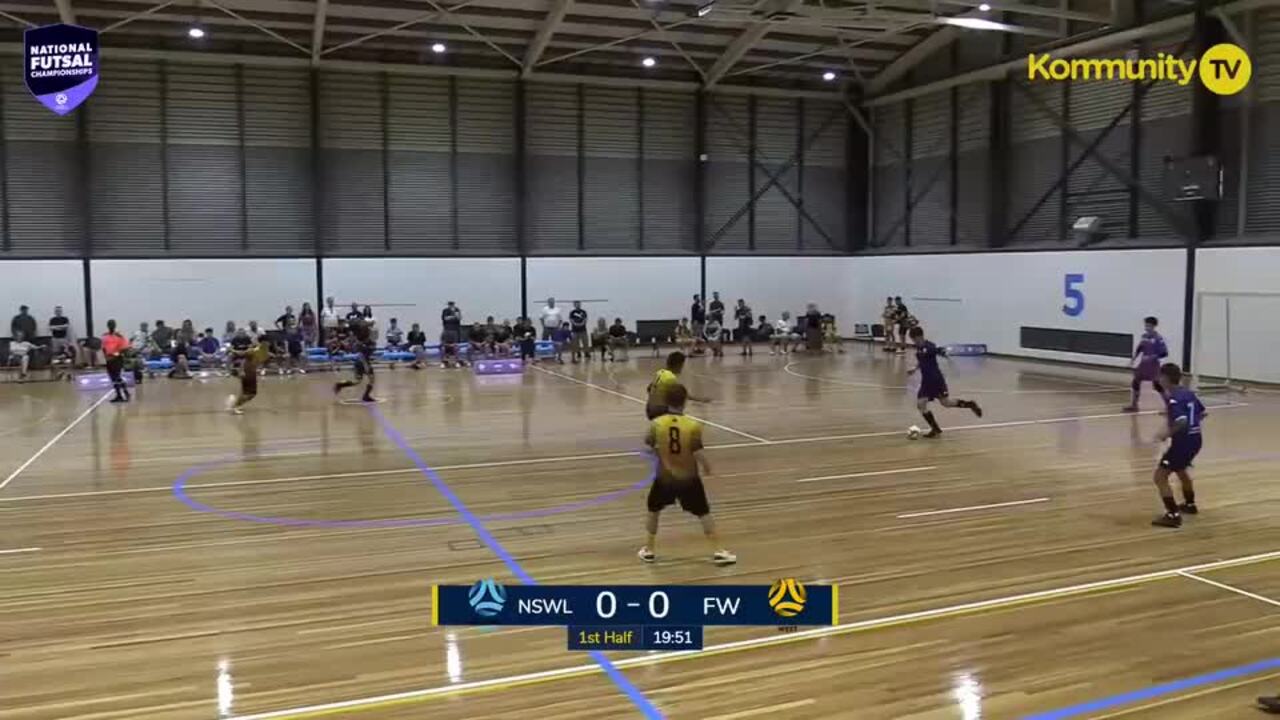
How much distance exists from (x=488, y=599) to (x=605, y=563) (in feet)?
11.1

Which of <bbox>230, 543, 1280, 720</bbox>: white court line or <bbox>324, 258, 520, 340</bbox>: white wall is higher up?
<bbox>324, 258, 520, 340</bbox>: white wall

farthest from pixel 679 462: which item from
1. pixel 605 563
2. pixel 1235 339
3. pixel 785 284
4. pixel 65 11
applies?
pixel 785 284

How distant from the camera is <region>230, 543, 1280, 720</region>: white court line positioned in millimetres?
5438

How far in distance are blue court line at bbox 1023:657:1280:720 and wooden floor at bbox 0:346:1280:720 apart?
0.15ft

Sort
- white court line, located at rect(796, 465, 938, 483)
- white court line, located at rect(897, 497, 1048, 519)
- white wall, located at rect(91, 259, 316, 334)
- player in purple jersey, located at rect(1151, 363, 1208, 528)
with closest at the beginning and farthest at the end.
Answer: player in purple jersey, located at rect(1151, 363, 1208, 528), white court line, located at rect(897, 497, 1048, 519), white court line, located at rect(796, 465, 938, 483), white wall, located at rect(91, 259, 316, 334)

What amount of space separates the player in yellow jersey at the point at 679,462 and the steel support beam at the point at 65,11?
73.0 feet

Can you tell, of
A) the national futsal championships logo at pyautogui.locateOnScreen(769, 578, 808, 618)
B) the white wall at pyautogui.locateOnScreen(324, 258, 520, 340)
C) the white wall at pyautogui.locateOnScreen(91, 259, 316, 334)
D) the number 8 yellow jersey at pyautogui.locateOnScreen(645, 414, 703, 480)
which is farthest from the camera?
the white wall at pyautogui.locateOnScreen(324, 258, 520, 340)

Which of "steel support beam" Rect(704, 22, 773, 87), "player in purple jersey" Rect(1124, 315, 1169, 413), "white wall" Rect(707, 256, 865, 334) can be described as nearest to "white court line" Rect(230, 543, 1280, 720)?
"player in purple jersey" Rect(1124, 315, 1169, 413)

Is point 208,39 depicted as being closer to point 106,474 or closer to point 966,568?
point 106,474

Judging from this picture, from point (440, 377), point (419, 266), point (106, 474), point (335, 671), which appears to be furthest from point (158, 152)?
point (335, 671)

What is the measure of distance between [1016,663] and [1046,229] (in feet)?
79.4

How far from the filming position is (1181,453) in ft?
30.2

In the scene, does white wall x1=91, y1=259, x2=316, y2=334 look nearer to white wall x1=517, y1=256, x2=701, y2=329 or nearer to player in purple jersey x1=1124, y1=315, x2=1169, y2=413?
white wall x1=517, y1=256, x2=701, y2=329

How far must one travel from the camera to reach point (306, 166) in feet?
94.0
